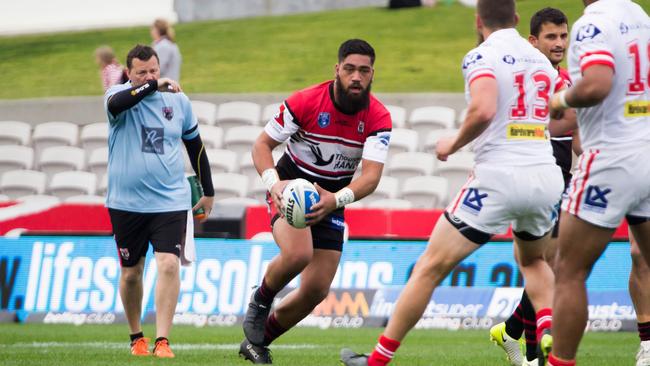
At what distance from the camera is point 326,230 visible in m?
8.88

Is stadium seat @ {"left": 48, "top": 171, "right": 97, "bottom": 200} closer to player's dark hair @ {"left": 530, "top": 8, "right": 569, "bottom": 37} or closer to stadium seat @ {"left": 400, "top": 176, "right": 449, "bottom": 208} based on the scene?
stadium seat @ {"left": 400, "top": 176, "right": 449, "bottom": 208}

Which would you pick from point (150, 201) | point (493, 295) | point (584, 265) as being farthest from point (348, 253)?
point (584, 265)

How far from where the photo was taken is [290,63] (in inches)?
1076

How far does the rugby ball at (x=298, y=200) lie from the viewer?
27.2 ft

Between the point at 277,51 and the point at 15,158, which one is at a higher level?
the point at 277,51

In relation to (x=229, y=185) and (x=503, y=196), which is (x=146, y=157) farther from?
(x=229, y=185)

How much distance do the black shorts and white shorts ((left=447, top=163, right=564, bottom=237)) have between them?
131 inches

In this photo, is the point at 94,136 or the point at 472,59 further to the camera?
the point at 94,136

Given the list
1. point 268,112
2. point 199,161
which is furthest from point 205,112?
point 199,161

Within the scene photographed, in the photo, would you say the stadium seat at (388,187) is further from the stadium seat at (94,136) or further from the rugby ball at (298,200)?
the rugby ball at (298,200)

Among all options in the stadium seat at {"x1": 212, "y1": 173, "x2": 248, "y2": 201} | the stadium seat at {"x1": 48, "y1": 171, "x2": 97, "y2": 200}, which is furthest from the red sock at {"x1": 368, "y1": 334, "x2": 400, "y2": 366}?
the stadium seat at {"x1": 48, "y1": 171, "x2": 97, "y2": 200}

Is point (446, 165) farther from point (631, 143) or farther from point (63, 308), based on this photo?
point (631, 143)

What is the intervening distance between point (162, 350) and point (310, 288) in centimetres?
134

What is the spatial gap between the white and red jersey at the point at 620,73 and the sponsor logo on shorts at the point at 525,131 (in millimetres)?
452
